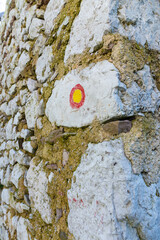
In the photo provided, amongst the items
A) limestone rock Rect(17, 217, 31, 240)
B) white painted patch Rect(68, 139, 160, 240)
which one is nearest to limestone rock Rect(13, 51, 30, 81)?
white painted patch Rect(68, 139, 160, 240)

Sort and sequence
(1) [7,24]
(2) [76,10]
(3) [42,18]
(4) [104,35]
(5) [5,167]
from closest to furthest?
(4) [104,35] < (2) [76,10] < (3) [42,18] < (5) [5,167] < (1) [7,24]

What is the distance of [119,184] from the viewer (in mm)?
678

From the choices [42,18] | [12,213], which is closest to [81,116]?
[42,18]

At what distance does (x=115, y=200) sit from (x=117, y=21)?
77 cm

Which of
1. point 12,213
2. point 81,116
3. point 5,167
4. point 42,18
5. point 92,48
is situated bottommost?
point 12,213

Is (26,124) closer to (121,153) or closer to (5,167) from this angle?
(5,167)

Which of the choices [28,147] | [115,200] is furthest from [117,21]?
[28,147]

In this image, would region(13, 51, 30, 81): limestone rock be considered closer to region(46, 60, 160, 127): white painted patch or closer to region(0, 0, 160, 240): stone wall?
region(0, 0, 160, 240): stone wall

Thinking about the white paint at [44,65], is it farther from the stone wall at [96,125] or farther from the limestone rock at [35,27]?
the limestone rock at [35,27]

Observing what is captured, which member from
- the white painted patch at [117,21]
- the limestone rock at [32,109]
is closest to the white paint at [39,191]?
the limestone rock at [32,109]

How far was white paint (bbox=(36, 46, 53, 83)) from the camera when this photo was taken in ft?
4.11

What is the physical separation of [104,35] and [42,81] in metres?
0.66

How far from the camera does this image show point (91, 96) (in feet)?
2.72

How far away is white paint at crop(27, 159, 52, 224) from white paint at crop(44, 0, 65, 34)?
99cm
